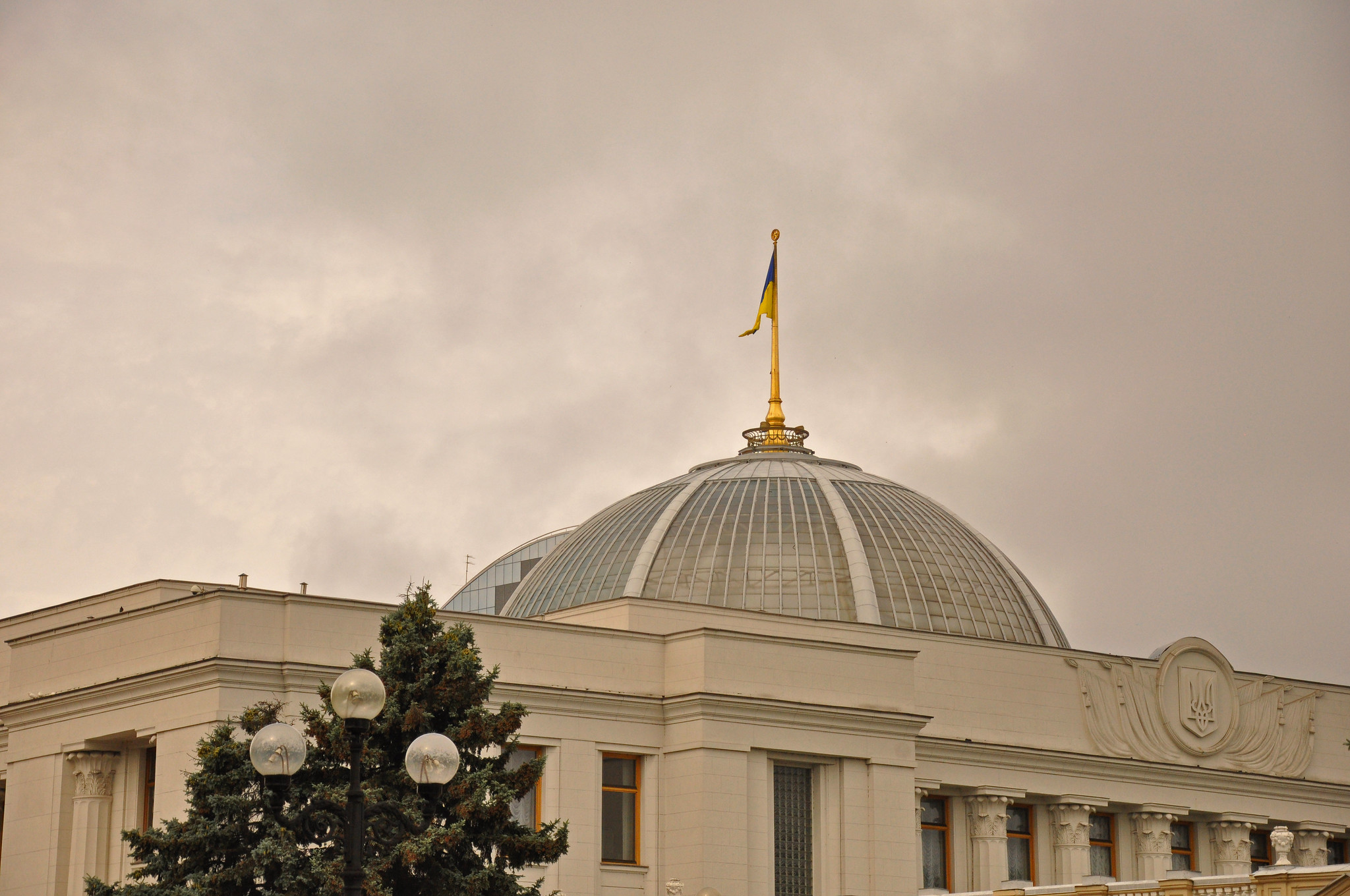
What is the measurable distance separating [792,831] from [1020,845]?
23.7 feet

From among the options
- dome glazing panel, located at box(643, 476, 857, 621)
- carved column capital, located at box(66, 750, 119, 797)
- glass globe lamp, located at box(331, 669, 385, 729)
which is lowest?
glass globe lamp, located at box(331, 669, 385, 729)

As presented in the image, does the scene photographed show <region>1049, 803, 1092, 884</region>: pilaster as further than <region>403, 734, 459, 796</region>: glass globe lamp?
Yes

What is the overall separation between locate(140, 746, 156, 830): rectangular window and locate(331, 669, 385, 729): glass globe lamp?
18.2 meters

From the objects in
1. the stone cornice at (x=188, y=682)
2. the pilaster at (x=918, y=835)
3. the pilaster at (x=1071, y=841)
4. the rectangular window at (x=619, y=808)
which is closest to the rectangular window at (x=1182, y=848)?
the pilaster at (x=1071, y=841)

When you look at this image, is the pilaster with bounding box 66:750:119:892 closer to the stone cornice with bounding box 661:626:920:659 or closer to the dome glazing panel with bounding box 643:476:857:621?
the stone cornice with bounding box 661:626:920:659

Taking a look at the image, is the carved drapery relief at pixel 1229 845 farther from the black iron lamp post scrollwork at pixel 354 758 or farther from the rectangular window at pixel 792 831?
the black iron lamp post scrollwork at pixel 354 758

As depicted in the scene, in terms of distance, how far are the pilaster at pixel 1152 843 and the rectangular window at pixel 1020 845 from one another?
260 cm

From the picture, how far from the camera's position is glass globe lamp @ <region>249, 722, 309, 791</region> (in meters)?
20.9

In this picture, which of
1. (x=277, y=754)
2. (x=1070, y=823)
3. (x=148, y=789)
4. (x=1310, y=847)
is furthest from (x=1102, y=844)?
(x=277, y=754)

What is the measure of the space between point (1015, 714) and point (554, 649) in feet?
35.6

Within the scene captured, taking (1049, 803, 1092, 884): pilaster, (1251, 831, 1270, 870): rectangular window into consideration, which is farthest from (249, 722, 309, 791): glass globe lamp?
(1251, 831, 1270, 870): rectangular window

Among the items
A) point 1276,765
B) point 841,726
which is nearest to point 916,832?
point 841,726

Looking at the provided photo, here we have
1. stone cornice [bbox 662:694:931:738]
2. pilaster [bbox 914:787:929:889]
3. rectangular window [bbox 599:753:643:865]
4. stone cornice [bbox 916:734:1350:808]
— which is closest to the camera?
rectangular window [bbox 599:753:643:865]

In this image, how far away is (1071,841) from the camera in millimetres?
44062
